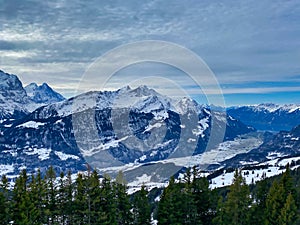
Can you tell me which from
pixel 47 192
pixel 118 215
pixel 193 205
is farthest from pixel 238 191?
pixel 47 192

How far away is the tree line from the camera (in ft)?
196

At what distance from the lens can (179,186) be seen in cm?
7275

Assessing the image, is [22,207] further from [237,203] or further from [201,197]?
[237,203]

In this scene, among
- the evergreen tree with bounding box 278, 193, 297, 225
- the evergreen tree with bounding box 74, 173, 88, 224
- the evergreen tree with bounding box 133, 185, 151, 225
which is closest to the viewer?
the evergreen tree with bounding box 74, 173, 88, 224

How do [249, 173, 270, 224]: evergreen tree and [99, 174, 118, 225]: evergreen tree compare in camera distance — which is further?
[249, 173, 270, 224]: evergreen tree

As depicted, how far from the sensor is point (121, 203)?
70.5m

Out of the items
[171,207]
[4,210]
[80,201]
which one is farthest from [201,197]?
[4,210]

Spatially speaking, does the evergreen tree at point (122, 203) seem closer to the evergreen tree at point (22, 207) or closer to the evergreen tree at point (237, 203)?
the evergreen tree at point (22, 207)

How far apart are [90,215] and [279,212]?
35.5m

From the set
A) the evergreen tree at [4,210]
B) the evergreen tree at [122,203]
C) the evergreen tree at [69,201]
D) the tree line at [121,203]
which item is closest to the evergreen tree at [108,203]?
the tree line at [121,203]

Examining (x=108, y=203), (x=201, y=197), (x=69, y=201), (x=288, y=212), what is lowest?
(x=288, y=212)

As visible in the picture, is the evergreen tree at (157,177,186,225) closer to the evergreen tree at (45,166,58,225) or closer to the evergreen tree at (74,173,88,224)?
the evergreen tree at (74,173,88,224)

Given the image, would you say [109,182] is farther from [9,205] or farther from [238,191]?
[238,191]

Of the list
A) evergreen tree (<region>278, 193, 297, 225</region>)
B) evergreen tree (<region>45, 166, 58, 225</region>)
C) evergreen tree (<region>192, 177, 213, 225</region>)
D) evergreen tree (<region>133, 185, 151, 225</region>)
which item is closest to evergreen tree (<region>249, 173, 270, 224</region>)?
evergreen tree (<region>278, 193, 297, 225</region>)
